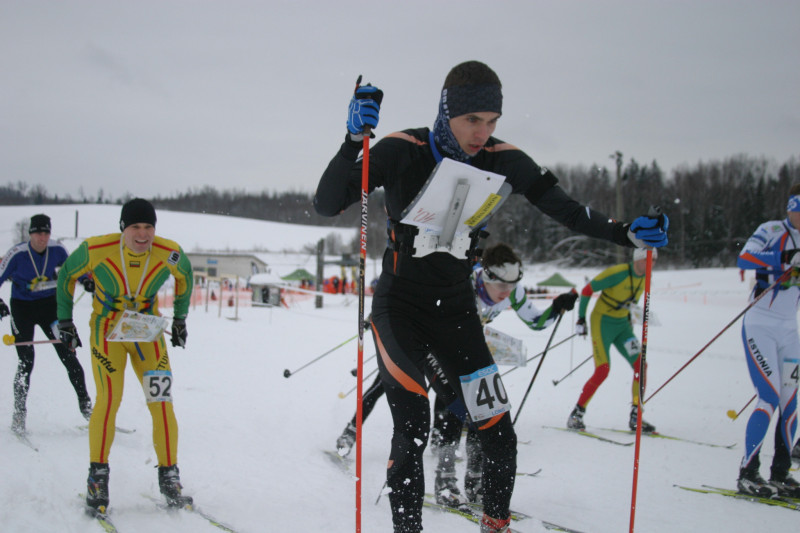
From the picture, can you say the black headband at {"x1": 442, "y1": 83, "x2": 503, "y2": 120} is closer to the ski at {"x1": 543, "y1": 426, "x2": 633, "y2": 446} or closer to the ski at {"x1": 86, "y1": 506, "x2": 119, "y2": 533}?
the ski at {"x1": 86, "y1": 506, "x2": 119, "y2": 533}

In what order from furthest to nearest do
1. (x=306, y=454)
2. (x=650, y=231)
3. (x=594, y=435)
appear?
(x=594, y=435) < (x=306, y=454) < (x=650, y=231)

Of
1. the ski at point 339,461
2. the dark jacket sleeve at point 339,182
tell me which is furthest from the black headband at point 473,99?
the ski at point 339,461

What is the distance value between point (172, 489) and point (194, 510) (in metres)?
0.19

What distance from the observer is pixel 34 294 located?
16.5ft

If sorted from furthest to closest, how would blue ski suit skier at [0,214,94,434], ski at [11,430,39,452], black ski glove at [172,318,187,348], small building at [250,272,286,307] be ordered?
small building at [250,272,286,307]
blue ski suit skier at [0,214,94,434]
ski at [11,430,39,452]
black ski glove at [172,318,187,348]

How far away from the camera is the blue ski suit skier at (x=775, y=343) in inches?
148

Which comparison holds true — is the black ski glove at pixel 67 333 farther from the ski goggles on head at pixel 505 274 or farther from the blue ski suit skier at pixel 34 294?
the ski goggles on head at pixel 505 274

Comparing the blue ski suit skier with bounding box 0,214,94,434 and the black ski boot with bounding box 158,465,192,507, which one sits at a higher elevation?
the blue ski suit skier with bounding box 0,214,94,434

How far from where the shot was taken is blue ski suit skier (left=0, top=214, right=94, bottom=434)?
4.82 m

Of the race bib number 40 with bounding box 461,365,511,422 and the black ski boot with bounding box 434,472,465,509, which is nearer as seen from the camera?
the race bib number 40 with bounding box 461,365,511,422

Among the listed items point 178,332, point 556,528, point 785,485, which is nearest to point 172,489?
point 178,332

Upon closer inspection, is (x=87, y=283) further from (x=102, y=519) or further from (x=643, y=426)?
(x=643, y=426)

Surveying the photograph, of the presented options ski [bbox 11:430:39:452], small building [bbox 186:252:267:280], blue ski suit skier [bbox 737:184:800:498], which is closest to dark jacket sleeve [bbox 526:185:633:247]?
blue ski suit skier [bbox 737:184:800:498]

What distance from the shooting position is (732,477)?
4.14 metres
